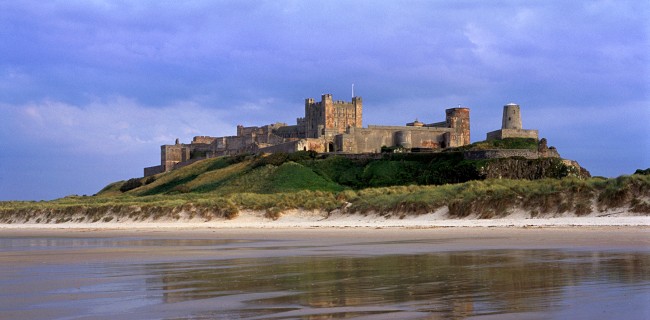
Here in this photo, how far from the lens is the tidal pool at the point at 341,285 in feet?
21.9

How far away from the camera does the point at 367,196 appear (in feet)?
94.7

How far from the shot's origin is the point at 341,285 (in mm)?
8633

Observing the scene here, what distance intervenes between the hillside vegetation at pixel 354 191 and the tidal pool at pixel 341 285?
30.8 ft

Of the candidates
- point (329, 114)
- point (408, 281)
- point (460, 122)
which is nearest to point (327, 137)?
point (329, 114)

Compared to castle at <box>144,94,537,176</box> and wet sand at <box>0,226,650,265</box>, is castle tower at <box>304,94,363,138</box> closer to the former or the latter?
castle at <box>144,94,537,176</box>

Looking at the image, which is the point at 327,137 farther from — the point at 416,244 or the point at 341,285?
the point at 341,285

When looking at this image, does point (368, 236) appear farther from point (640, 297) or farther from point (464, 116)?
point (464, 116)

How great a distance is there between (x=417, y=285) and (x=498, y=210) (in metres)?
15.3

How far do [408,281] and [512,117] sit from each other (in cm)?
6336

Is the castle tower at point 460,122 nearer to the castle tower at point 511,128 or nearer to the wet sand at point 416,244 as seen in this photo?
the castle tower at point 511,128

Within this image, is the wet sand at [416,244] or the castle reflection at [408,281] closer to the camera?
the castle reflection at [408,281]

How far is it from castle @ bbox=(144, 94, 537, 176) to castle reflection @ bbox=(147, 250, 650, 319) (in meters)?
52.1

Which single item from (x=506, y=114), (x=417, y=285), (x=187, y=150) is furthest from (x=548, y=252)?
(x=187, y=150)

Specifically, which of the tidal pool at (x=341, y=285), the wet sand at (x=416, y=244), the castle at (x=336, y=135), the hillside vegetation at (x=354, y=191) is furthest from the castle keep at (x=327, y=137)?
the tidal pool at (x=341, y=285)
